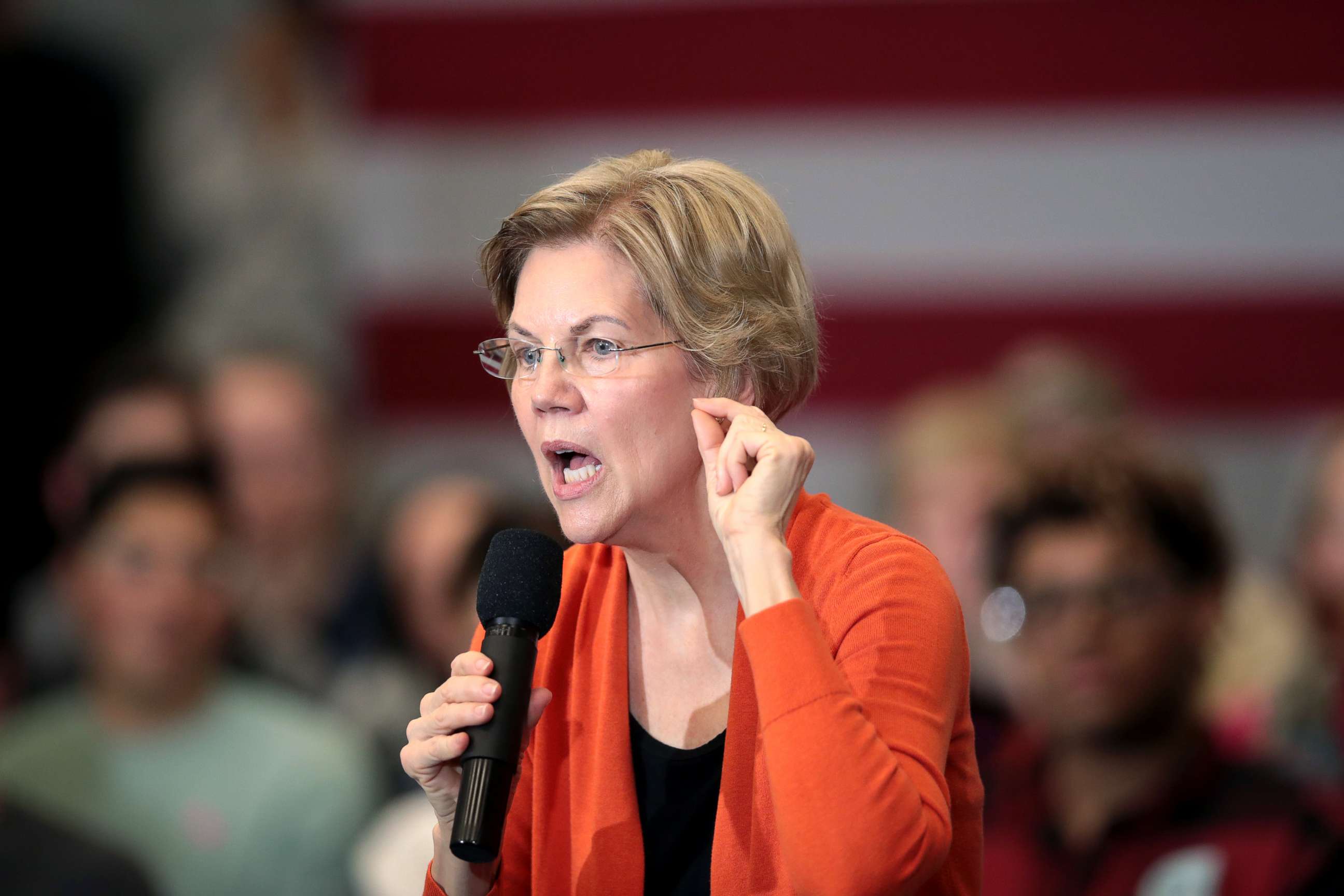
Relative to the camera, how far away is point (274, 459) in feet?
11.3

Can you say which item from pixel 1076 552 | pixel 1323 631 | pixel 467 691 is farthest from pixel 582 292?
pixel 1323 631

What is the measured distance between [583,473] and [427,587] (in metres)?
1.87

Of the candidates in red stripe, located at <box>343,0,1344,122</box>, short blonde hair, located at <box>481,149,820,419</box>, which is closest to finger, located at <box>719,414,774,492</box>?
short blonde hair, located at <box>481,149,820,419</box>

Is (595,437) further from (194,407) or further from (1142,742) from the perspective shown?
(194,407)

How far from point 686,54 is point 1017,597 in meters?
2.53

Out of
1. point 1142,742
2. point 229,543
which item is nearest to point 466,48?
point 229,543

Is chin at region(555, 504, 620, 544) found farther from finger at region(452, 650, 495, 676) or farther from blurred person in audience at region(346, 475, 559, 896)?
blurred person in audience at region(346, 475, 559, 896)

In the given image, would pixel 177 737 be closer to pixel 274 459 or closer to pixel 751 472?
pixel 274 459

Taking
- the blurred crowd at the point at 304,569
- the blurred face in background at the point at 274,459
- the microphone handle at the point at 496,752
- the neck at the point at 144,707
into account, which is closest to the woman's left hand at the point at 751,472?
the microphone handle at the point at 496,752

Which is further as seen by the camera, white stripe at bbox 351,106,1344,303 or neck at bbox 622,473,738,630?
white stripe at bbox 351,106,1344,303

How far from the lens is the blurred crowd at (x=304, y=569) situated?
7.13 ft

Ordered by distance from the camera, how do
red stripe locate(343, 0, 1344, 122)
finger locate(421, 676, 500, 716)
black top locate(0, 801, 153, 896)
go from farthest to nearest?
red stripe locate(343, 0, 1344, 122) → black top locate(0, 801, 153, 896) → finger locate(421, 676, 500, 716)

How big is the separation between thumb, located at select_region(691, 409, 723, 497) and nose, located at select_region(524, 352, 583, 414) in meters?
Result: 0.11

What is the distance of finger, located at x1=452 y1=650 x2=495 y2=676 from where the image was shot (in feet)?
3.83
